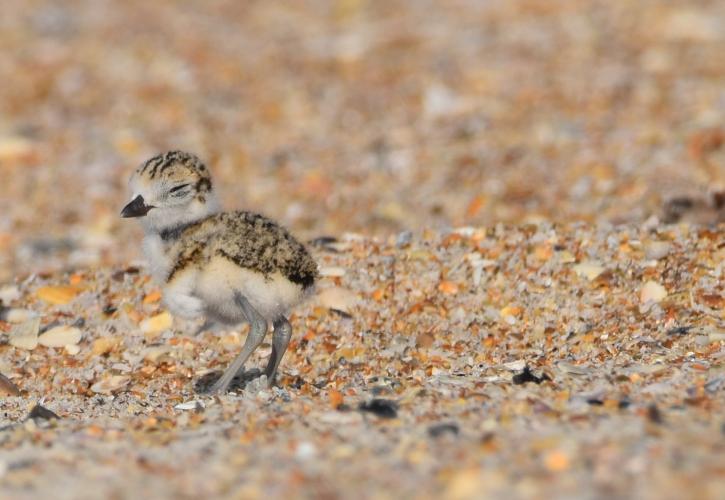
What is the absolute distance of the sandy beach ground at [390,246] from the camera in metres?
3.07

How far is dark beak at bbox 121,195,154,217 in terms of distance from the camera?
4441 millimetres

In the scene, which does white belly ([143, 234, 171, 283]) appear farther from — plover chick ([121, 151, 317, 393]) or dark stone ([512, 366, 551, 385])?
dark stone ([512, 366, 551, 385])

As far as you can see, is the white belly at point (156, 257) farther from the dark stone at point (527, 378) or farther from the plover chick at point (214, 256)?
the dark stone at point (527, 378)

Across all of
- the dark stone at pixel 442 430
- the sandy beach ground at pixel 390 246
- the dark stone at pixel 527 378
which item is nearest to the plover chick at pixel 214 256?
the sandy beach ground at pixel 390 246

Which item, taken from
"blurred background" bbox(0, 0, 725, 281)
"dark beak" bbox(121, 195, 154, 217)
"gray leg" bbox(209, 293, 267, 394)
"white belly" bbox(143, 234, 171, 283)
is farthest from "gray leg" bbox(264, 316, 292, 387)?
"blurred background" bbox(0, 0, 725, 281)

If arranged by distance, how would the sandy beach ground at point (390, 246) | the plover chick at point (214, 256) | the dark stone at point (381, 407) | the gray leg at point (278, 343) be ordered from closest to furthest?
the sandy beach ground at point (390, 246), the dark stone at point (381, 407), the plover chick at point (214, 256), the gray leg at point (278, 343)

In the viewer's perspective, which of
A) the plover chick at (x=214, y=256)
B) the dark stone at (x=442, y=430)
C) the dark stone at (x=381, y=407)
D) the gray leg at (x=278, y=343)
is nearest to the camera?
the dark stone at (x=442, y=430)

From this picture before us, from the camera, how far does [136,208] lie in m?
4.46

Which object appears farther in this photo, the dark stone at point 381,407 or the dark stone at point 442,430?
the dark stone at point 381,407

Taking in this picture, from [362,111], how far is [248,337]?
5148 millimetres

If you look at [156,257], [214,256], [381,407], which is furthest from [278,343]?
[381,407]

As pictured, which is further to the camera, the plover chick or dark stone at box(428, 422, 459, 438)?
the plover chick

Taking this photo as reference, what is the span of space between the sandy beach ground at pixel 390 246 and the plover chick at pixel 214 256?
266 millimetres

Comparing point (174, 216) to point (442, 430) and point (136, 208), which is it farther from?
point (442, 430)
